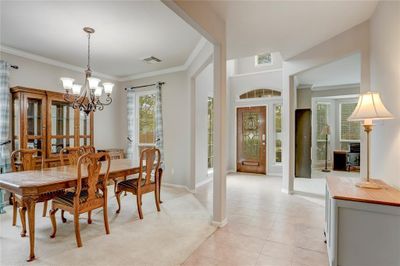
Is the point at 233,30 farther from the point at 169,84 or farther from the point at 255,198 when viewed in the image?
the point at 255,198

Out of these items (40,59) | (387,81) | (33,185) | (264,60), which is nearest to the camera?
(33,185)

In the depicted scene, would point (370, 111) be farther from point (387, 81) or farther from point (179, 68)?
point (179, 68)

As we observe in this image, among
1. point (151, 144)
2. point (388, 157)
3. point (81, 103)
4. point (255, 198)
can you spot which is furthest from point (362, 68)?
point (151, 144)

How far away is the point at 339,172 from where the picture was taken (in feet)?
22.7

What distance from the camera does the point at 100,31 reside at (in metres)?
3.17

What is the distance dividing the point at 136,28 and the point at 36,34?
61.9 inches

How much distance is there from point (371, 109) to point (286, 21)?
5.71 feet

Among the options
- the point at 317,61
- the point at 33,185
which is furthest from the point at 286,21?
the point at 33,185

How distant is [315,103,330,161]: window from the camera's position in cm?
780

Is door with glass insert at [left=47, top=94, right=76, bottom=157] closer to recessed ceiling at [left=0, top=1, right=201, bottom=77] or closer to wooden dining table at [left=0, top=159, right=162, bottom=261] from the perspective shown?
recessed ceiling at [left=0, top=1, right=201, bottom=77]

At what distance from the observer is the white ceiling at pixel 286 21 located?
2.58 m

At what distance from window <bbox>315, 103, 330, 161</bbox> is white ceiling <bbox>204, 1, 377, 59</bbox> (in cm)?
477

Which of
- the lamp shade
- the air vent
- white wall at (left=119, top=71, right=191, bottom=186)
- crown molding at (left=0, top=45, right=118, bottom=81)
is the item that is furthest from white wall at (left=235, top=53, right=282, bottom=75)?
the lamp shade

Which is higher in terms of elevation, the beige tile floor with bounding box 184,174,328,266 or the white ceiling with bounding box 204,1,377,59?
the white ceiling with bounding box 204,1,377,59
